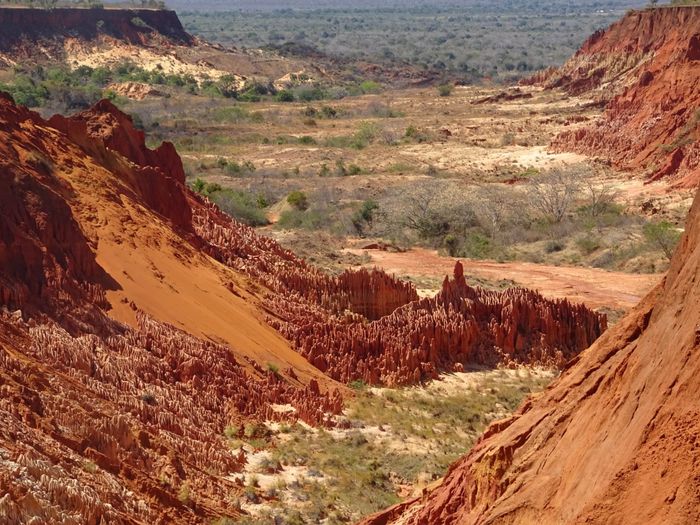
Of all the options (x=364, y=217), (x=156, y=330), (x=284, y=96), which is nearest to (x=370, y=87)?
(x=284, y=96)

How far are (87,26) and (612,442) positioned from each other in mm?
89664

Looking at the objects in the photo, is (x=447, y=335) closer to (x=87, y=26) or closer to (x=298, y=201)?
(x=298, y=201)

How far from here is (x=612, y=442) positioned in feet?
21.8

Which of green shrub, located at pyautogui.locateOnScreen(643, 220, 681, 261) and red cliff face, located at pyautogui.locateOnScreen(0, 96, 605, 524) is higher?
red cliff face, located at pyautogui.locateOnScreen(0, 96, 605, 524)

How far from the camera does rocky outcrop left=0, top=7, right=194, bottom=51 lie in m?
83.1

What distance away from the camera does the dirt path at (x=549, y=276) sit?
2206 cm

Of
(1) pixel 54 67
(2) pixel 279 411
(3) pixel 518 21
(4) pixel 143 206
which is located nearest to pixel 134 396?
(2) pixel 279 411

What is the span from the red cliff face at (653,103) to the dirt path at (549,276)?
36.3ft

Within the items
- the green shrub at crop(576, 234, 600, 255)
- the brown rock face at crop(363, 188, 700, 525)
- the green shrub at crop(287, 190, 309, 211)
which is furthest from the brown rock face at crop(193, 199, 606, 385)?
the green shrub at crop(287, 190, 309, 211)

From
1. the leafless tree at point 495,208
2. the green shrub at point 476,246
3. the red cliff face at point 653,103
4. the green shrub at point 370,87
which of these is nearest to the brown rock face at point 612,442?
the green shrub at point 476,246

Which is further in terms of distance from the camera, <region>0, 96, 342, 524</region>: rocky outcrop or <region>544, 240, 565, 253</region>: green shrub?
<region>544, 240, 565, 253</region>: green shrub

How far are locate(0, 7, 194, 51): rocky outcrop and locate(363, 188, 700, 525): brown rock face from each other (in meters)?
80.3

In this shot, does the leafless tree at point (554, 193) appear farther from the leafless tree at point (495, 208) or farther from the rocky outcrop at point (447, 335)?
the rocky outcrop at point (447, 335)

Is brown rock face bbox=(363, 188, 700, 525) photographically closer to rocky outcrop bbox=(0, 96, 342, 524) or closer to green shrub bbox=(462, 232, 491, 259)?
rocky outcrop bbox=(0, 96, 342, 524)
